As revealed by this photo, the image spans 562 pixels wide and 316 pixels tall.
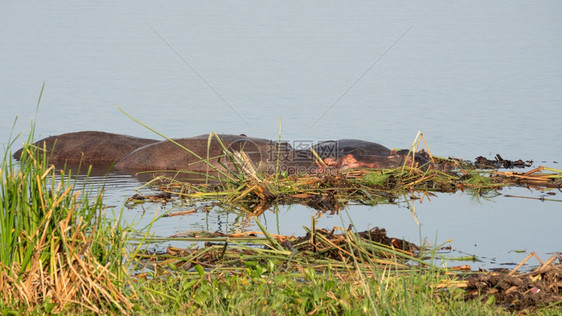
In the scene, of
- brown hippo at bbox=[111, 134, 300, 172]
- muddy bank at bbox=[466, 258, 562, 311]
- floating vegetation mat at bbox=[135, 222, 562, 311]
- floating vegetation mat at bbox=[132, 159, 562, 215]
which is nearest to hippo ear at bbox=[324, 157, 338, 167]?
floating vegetation mat at bbox=[132, 159, 562, 215]

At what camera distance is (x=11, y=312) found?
4.59 metres

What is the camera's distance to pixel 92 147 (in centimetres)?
1409

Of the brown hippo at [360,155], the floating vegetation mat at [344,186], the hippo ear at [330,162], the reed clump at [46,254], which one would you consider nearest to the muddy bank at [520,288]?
the reed clump at [46,254]

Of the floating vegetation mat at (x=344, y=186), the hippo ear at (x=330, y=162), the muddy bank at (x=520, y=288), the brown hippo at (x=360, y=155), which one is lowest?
the muddy bank at (x=520, y=288)

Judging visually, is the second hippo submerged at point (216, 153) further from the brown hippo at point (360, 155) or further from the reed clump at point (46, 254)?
the reed clump at point (46, 254)

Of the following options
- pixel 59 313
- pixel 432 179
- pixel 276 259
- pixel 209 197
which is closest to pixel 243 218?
pixel 209 197

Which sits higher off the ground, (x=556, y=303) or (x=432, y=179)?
(x=432, y=179)

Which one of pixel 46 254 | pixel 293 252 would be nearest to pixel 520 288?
pixel 293 252

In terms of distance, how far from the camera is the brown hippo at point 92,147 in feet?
45.5

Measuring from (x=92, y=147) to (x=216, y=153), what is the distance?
244cm

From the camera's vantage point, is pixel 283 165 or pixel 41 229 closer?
pixel 41 229

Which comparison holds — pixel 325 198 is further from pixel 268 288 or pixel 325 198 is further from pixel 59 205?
pixel 59 205

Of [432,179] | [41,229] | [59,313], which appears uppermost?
[432,179]

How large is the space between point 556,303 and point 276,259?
2.06 meters
